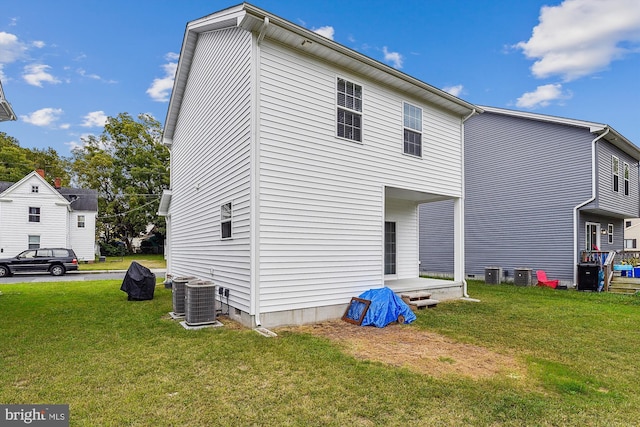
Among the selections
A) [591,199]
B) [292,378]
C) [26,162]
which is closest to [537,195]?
[591,199]

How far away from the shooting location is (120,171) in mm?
34344

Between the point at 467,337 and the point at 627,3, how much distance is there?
40.8ft

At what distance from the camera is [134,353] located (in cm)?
484

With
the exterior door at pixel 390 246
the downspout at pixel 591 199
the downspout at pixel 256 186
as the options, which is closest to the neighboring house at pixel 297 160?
the downspout at pixel 256 186

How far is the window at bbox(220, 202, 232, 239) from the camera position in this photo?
732 cm

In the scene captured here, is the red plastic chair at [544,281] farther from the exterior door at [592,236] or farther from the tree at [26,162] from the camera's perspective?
the tree at [26,162]

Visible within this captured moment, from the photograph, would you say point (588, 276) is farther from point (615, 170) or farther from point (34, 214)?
point (34, 214)

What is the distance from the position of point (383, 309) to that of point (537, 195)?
10.4 m

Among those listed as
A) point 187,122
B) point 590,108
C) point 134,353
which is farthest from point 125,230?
point 590,108

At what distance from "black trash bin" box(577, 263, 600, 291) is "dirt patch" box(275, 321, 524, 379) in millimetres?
9276

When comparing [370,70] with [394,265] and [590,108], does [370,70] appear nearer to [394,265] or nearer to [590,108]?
[394,265]

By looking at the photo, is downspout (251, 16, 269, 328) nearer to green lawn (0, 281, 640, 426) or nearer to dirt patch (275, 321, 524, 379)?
green lawn (0, 281, 640, 426)

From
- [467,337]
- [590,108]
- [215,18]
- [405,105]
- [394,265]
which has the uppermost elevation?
[590,108]

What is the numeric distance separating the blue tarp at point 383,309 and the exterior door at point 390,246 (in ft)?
11.9
